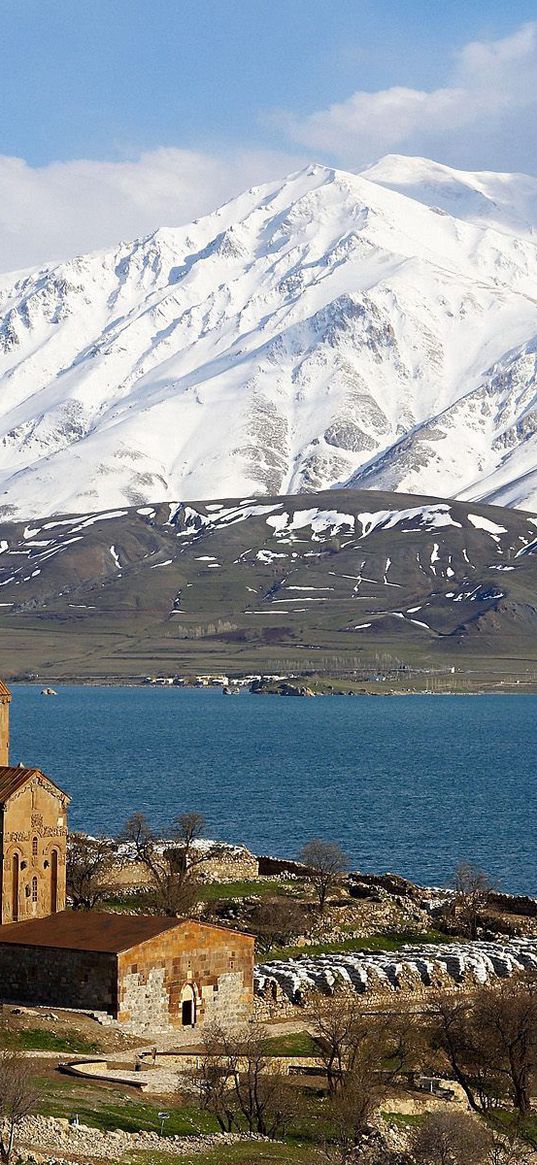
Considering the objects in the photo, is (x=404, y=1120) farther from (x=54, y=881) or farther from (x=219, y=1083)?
(x=54, y=881)

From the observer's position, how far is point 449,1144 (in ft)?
124

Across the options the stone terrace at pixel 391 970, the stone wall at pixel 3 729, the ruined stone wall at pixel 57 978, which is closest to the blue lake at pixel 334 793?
the stone terrace at pixel 391 970

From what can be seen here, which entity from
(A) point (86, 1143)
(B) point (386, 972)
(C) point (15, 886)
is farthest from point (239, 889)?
(A) point (86, 1143)

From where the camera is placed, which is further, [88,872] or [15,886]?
[88,872]

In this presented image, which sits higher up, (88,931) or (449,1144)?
(88,931)

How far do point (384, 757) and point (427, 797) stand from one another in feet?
141

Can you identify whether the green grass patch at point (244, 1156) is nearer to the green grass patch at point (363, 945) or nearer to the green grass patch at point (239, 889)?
the green grass patch at point (363, 945)

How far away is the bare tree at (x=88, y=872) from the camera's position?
66438 millimetres

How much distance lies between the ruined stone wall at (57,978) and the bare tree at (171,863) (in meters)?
11.1

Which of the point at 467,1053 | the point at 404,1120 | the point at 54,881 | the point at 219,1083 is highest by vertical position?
the point at 54,881

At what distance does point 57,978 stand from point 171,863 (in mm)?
26290

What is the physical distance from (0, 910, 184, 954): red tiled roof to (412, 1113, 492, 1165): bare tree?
1238 centimetres

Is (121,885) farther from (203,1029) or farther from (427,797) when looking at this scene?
(427,797)

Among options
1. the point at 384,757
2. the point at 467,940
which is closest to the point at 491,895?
the point at 467,940
